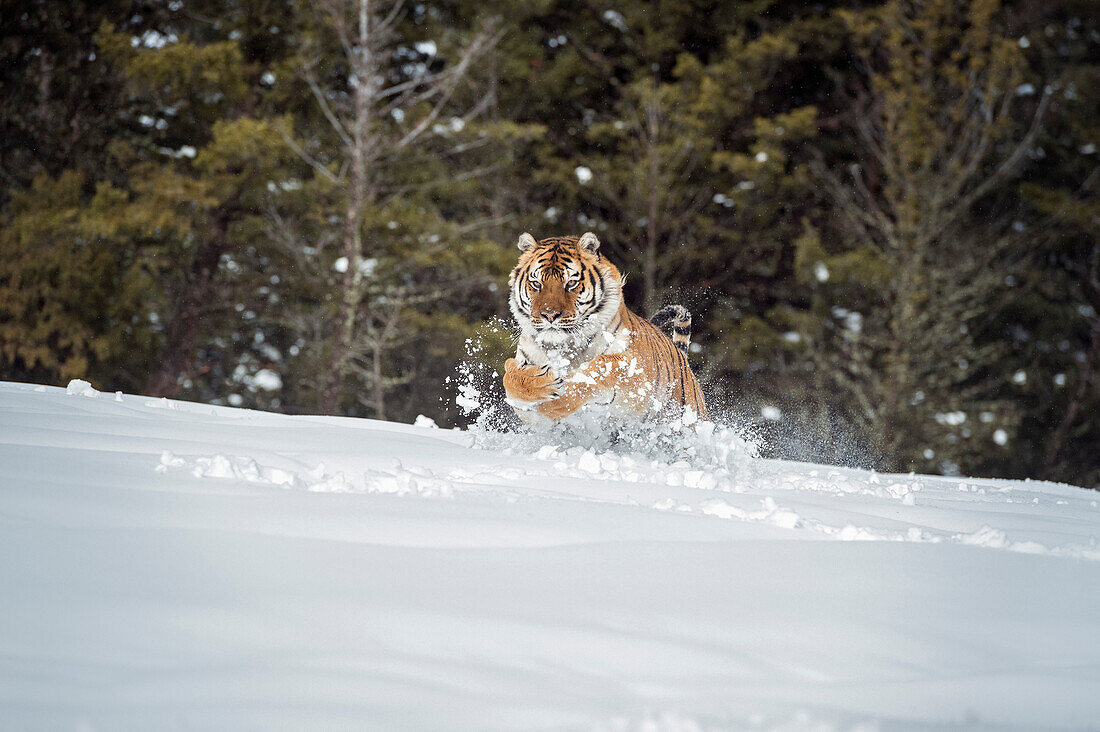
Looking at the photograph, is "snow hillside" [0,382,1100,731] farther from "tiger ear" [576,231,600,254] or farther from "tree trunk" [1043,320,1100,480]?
"tree trunk" [1043,320,1100,480]

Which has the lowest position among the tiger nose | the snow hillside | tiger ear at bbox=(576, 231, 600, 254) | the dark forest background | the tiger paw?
the snow hillside

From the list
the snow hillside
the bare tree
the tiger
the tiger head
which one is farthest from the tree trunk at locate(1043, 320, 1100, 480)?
the snow hillside

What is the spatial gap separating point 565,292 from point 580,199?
456 inches

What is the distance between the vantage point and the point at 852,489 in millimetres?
4277

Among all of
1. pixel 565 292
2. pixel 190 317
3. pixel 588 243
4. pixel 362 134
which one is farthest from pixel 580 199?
pixel 565 292

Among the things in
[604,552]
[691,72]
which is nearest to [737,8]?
[691,72]

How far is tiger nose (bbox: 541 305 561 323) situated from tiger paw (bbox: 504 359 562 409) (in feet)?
Result: 0.76

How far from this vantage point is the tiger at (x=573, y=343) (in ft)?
14.6

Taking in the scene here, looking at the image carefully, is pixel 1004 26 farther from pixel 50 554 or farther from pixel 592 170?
pixel 50 554

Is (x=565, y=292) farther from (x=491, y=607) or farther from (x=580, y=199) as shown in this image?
(x=580, y=199)

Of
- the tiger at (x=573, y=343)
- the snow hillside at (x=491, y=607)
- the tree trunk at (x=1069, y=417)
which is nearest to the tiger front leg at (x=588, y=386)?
the tiger at (x=573, y=343)

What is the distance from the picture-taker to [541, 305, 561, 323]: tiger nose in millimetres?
4438

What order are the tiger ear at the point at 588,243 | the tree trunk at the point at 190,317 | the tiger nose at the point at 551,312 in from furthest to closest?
the tree trunk at the point at 190,317 < the tiger ear at the point at 588,243 < the tiger nose at the point at 551,312

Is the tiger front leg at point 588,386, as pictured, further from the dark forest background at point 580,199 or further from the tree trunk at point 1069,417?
the tree trunk at point 1069,417
